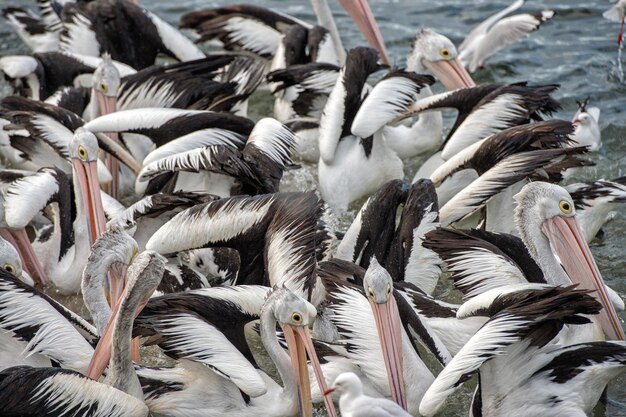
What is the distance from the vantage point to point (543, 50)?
29.2ft

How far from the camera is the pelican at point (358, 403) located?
3668 millimetres

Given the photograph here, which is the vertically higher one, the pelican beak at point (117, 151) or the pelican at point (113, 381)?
the pelican at point (113, 381)

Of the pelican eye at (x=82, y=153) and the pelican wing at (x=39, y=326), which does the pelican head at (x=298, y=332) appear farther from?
the pelican eye at (x=82, y=153)

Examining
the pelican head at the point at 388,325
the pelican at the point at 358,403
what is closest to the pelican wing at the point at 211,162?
the pelican head at the point at 388,325

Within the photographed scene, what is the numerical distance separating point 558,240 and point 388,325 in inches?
37.1

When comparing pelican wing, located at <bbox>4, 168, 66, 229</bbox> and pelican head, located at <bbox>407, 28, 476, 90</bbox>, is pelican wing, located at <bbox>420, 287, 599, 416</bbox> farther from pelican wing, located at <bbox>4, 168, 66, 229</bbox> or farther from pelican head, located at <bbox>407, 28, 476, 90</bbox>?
pelican head, located at <bbox>407, 28, 476, 90</bbox>

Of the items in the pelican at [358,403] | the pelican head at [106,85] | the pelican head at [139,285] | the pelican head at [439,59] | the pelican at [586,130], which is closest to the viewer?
the pelican at [358,403]

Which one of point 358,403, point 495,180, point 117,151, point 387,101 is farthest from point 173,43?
point 358,403

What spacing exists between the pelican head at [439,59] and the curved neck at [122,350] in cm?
329

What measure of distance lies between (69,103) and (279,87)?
135 centimetres

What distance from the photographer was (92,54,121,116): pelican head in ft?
21.4

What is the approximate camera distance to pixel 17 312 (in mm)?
4453

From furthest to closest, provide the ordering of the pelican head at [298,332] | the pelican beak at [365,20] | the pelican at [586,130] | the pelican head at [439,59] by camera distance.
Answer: the pelican beak at [365,20]
the pelican head at [439,59]
the pelican at [586,130]
the pelican head at [298,332]

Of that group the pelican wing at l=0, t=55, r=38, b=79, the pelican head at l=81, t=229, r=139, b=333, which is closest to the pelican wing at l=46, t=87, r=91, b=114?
the pelican wing at l=0, t=55, r=38, b=79
